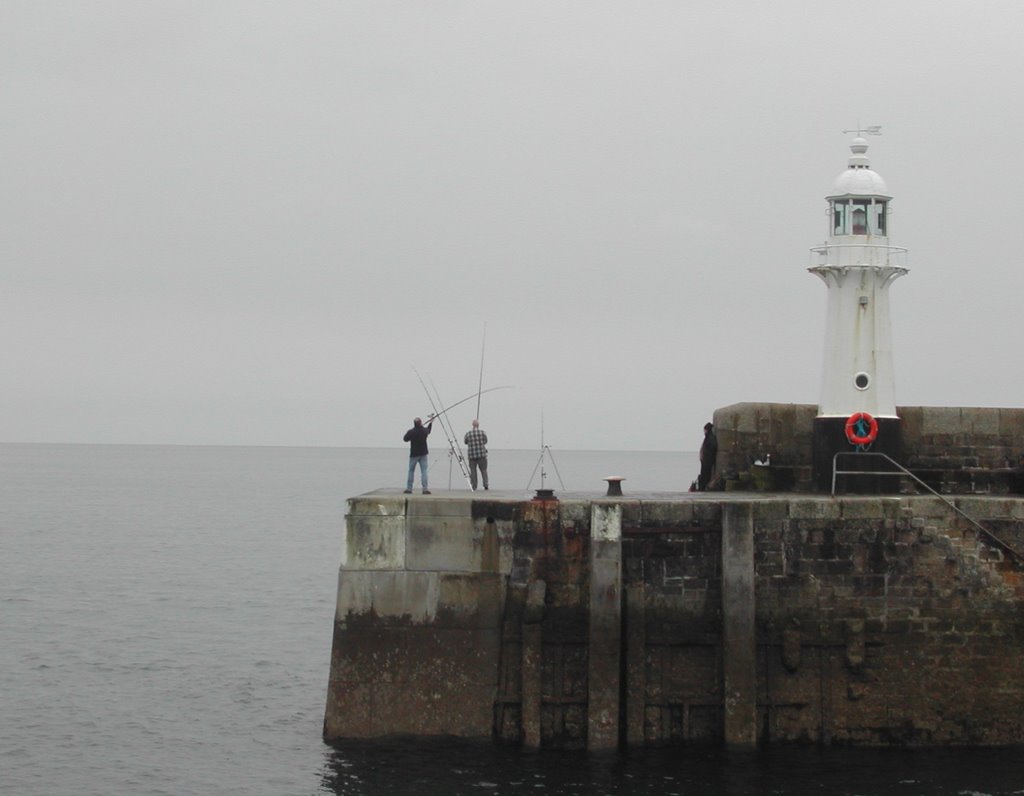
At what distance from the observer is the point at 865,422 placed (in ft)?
72.8

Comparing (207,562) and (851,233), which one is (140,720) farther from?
(207,562)

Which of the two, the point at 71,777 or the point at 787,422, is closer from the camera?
the point at 71,777

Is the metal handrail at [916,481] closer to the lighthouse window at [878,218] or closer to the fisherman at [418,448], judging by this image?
the lighthouse window at [878,218]

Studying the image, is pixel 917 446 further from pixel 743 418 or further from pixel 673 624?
pixel 673 624

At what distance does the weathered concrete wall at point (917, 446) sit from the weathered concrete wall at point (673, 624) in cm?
310

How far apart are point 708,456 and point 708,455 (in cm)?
2

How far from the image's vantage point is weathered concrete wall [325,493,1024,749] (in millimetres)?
18797

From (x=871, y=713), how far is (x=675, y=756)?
2.53 meters

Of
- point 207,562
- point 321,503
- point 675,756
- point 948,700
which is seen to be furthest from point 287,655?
point 321,503

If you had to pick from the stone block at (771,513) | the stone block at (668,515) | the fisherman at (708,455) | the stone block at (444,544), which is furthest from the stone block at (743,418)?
the stone block at (444,544)

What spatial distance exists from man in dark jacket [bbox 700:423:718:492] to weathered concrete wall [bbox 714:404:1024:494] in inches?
8.5

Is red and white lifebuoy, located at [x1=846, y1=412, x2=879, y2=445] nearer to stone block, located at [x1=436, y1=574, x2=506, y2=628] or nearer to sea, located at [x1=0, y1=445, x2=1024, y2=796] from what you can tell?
sea, located at [x1=0, y1=445, x2=1024, y2=796]

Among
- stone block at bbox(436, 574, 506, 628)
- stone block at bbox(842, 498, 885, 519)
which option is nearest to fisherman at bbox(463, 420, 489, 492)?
stone block at bbox(436, 574, 506, 628)

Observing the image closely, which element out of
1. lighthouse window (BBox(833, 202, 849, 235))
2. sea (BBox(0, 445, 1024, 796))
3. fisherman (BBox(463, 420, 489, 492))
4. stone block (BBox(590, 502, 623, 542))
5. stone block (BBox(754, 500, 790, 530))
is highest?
lighthouse window (BBox(833, 202, 849, 235))
